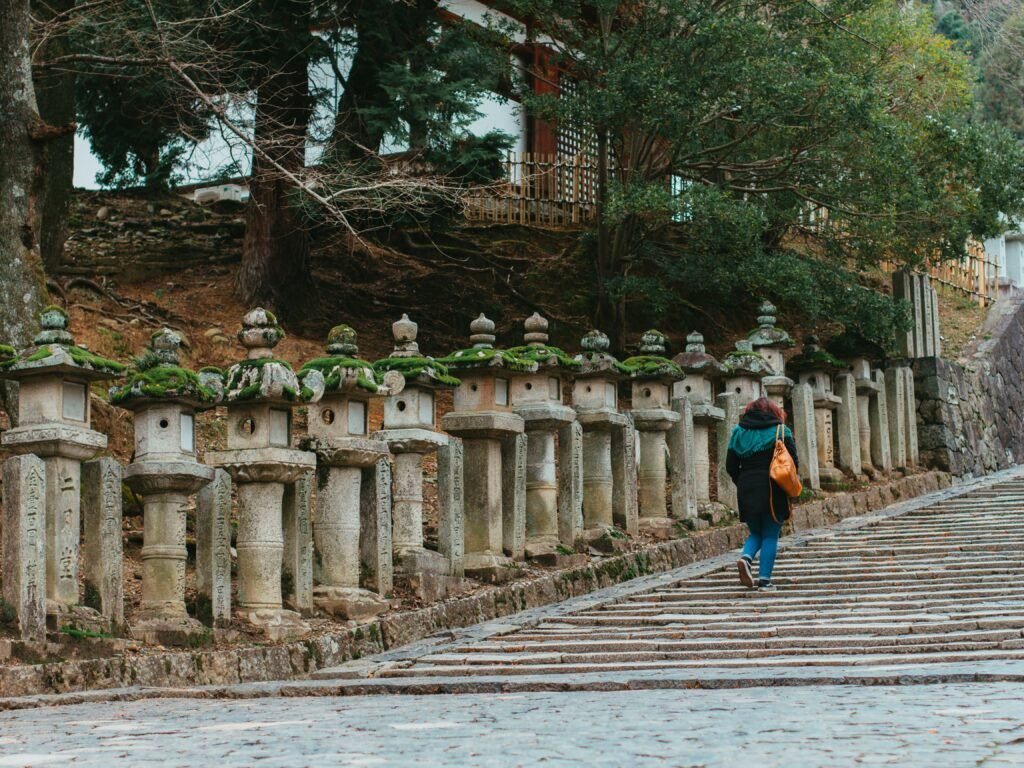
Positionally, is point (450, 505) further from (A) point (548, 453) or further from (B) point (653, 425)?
(B) point (653, 425)

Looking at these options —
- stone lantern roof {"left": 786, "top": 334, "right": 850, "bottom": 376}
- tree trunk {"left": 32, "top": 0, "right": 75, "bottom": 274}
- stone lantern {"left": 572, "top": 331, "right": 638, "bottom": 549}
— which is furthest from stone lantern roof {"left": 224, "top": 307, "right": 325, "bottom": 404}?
stone lantern roof {"left": 786, "top": 334, "right": 850, "bottom": 376}

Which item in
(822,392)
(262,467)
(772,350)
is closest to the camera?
(262,467)

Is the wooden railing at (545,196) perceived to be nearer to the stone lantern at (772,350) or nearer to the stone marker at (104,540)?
the stone lantern at (772,350)

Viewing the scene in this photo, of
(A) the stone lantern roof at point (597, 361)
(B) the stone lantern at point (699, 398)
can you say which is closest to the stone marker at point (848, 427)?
(B) the stone lantern at point (699, 398)

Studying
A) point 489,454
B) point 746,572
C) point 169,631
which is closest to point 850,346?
point 746,572

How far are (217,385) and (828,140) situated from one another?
10.2 meters

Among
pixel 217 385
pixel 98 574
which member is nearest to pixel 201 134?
pixel 217 385

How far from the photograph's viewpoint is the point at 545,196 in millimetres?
23094

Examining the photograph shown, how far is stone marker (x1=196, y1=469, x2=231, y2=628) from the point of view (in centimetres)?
959

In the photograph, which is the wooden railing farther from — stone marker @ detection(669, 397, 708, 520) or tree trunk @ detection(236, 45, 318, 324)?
stone marker @ detection(669, 397, 708, 520)

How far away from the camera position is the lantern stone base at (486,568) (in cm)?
1179

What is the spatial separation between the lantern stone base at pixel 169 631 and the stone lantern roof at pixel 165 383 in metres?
1.32

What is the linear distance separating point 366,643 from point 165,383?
6.86ft

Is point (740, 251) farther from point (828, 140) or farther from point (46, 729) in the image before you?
point (46, 729)
